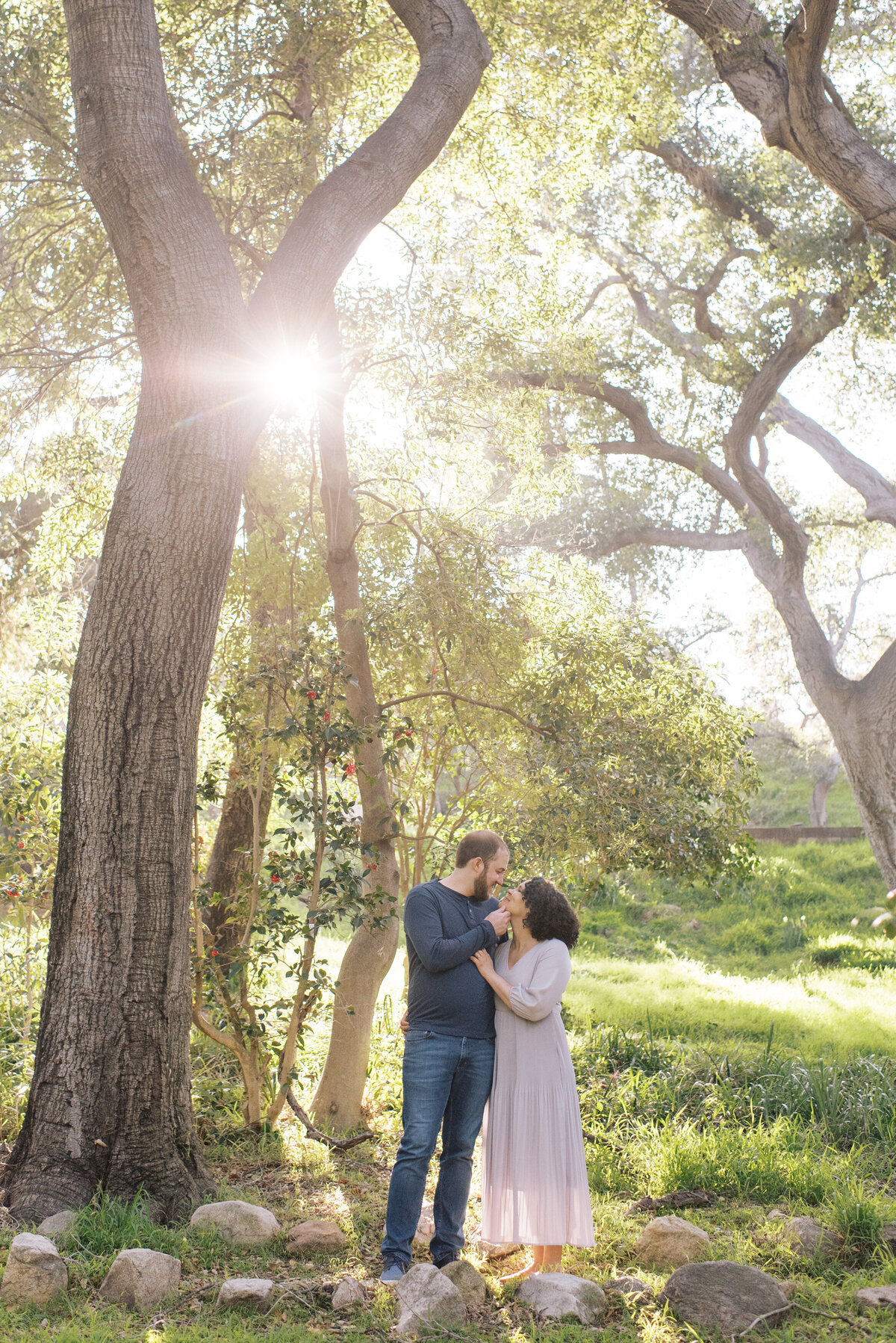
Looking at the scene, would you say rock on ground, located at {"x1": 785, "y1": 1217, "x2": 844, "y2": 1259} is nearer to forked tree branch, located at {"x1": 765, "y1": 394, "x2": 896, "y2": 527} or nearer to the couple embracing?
the couple embracing

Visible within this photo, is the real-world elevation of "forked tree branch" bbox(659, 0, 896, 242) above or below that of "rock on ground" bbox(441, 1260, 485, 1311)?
above

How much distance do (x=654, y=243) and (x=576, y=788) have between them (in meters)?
11.1

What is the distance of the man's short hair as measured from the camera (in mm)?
4297

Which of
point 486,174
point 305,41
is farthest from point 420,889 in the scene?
point 486,174

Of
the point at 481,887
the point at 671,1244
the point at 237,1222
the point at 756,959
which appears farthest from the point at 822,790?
the point at 237,1222

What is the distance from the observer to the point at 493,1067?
4.31 meters

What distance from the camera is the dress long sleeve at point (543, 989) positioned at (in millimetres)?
4117

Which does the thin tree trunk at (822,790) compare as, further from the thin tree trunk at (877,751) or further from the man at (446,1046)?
the man at (446,1046)

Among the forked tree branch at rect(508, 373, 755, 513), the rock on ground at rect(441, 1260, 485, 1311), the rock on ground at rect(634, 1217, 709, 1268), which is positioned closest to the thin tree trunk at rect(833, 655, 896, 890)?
the forked tree branch at rect(508, 373, 755, 513)

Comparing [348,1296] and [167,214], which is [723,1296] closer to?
[348,1296]

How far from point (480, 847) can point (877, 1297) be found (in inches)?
89.2

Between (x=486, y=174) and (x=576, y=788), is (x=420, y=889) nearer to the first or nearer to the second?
(x=576, y=788)

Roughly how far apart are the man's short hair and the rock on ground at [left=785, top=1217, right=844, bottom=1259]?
7.30ft

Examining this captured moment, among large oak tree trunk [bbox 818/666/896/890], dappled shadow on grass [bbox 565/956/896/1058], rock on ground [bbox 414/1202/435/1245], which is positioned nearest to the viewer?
rock on ground [bbox 414/1202/435/1245]
